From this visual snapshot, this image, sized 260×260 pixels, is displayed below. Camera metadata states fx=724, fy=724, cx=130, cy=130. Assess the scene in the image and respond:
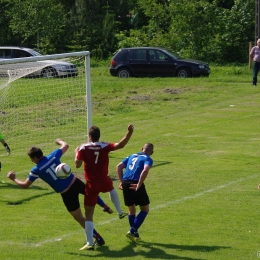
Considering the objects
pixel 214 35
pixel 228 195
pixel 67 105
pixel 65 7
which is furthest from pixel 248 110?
pixel 65 7

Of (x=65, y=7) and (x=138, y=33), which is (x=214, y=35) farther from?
(x=65, y=7)

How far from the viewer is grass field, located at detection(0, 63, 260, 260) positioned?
10281 mm

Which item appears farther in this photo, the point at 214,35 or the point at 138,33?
the point at 138,33

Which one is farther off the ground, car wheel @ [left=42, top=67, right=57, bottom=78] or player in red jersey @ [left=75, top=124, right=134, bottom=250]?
car wheel @ [left=42, top=67, right=57, bottom=78]

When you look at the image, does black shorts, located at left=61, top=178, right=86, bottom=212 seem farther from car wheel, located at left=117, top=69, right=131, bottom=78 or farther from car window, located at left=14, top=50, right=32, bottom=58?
car window, located at left=14, top=50, right=32, bottom=58

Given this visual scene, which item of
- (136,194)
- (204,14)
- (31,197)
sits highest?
(204,14)

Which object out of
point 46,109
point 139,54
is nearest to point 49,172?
point 46,109

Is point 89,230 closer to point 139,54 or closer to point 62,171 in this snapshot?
point 62,171

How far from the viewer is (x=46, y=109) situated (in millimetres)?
20531

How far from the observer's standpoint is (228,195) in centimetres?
1355

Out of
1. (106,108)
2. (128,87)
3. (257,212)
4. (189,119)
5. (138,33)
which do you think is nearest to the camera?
(257,212)

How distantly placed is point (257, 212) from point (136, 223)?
2.69 metres

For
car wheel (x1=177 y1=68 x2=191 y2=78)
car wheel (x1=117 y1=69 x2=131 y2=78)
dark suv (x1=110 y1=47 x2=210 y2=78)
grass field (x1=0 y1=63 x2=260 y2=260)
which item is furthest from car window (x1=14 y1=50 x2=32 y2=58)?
grass field (x1=0 y1=63 x2=260 y2=260)

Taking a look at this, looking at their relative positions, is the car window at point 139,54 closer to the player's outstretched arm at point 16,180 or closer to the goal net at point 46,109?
the goal net at point 46,109
